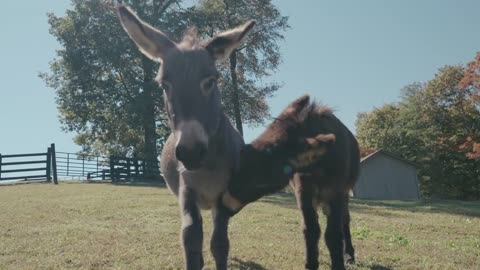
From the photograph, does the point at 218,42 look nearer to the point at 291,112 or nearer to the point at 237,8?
the point at 291,112

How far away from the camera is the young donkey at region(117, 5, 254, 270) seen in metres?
3.54

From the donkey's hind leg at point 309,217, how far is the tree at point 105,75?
26.2 meters

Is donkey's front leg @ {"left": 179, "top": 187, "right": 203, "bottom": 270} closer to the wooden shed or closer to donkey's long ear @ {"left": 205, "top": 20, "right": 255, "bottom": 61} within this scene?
donkey's long ear @ {"left": 205, "top": 20, "right": 255, "bottom": 61}

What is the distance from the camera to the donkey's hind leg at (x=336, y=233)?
4.96m

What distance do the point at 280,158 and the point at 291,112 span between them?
50 centimetres

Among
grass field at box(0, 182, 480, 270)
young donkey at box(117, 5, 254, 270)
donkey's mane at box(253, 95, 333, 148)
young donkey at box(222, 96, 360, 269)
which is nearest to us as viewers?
young donkey at box(222, 96, 360, 269)

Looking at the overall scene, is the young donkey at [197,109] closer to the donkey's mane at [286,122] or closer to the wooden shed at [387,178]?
the donkey's mane at [286,122]

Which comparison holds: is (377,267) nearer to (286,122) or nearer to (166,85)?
(286,122)

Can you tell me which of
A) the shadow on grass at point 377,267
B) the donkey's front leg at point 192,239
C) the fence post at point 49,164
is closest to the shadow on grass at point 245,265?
the shadow on grass at point 377,267

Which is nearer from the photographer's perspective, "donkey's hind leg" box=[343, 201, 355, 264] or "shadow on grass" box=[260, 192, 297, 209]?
"donkey's hind leg" box=[343, 201, 355, 264]

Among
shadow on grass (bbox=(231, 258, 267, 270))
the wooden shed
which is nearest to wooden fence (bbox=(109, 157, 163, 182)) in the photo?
the wooden shed

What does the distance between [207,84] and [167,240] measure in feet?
14.1

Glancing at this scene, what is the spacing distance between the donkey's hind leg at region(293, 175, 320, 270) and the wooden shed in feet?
112

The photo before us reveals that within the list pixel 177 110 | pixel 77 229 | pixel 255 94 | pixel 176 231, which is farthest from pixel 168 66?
pixel 255 94
